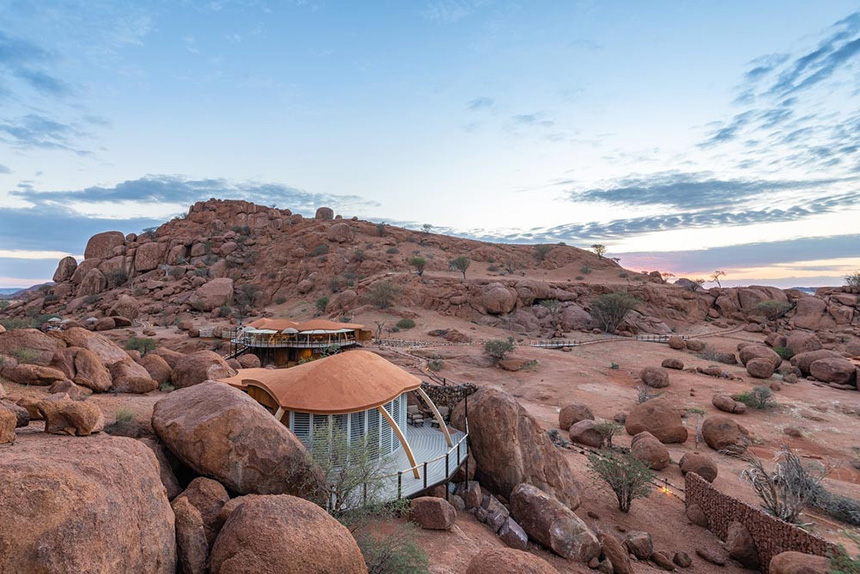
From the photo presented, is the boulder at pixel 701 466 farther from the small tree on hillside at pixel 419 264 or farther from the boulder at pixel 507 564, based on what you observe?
the small tree on hillside at pixel 419 264

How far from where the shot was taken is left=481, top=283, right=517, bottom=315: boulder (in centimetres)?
4419

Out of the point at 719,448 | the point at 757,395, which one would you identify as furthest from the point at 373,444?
the point at 757,395

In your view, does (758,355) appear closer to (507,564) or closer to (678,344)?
(678,344)

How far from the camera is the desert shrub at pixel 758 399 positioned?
2052 cm

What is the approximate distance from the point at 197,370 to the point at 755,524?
16763mm

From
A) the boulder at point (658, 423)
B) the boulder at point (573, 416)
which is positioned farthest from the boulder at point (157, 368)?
the boulder at point (658, 423)

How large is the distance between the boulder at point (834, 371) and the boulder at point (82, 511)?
115 ft

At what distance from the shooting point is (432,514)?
8055mm

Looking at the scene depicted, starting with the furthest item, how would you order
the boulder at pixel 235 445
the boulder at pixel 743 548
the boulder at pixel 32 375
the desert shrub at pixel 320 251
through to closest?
the desert shrub at pixel 320 251 < the boulder at pixel 32 375 < the boulder at pixel 743 548 < the boulder at pixel 235 445

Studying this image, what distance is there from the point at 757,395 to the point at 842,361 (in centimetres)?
1015

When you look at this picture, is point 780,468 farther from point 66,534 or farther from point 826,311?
point 826,311

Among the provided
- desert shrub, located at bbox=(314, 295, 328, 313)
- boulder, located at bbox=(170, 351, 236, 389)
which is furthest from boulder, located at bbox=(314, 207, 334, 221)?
boulder, located at bbox=(170, 351, 236, 389)

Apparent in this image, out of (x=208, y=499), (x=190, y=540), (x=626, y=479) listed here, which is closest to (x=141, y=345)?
(x=208, y=499)

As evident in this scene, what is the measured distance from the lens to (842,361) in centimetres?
2542
